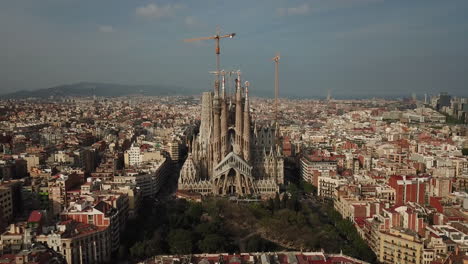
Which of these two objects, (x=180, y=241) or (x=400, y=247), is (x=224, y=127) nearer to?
(x=180, y=241)

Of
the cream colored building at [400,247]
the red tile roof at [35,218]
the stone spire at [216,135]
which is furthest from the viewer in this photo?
the stone spire at [216,135]

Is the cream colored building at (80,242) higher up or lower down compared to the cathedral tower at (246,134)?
lower down

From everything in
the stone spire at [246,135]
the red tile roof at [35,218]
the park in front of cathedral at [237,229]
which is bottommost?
the park in front of cathedral at [237,229]

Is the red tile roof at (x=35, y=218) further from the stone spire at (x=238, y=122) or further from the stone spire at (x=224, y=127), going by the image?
the stone spire at (x=238, y=122)

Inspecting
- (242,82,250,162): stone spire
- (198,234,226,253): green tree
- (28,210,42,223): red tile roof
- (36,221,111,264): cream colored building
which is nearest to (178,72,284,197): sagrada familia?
(242,82,250,162): stone spire

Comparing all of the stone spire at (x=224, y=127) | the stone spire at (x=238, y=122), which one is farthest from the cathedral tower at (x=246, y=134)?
the stone spire at (x=224, y=127)

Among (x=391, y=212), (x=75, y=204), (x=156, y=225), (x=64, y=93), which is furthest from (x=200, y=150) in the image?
(x=64, y=93)

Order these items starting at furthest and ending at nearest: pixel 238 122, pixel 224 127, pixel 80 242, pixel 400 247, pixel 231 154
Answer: pixel 238 122 < pixel 224 127 < pixel 231 154 < pixel 400 247 < pixel 80 242

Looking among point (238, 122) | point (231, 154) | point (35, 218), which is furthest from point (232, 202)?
point (35, 218)
